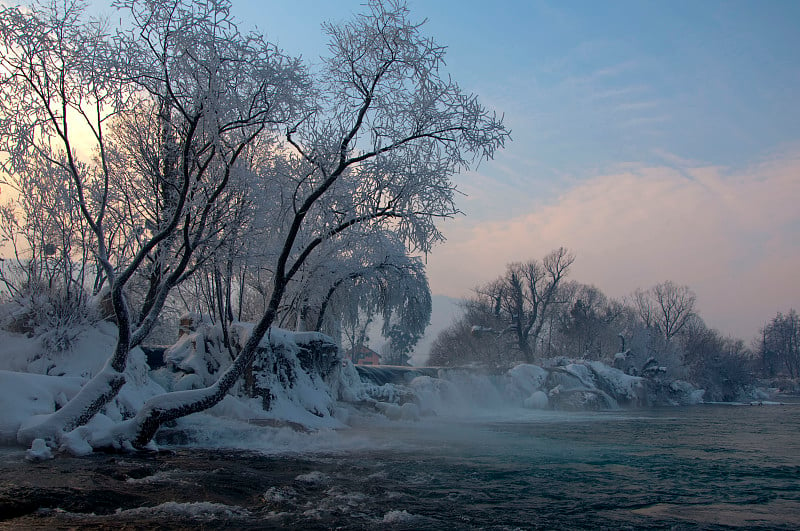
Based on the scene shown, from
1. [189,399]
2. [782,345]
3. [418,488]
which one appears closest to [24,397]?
[189,399]

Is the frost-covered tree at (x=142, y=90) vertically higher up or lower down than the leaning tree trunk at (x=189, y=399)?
higher up

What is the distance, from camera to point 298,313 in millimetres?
19672

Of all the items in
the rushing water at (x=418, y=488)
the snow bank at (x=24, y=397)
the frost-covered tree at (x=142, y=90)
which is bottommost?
the rushing water at (x=418, y=488)

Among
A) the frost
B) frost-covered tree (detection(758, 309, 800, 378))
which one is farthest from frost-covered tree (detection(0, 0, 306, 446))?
frost-covered tree (detection(758, 309, 800, 378))

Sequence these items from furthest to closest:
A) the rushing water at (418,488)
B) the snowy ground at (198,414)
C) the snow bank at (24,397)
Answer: the snowy ground at (198,414) → the snow bank at (24,397) → the rushing water at (418,488)

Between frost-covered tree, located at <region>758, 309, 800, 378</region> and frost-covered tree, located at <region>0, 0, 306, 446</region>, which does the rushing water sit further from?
frost-covered tree, located at <region>758, 309, 800, 378</region>

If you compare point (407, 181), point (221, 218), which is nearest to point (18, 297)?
point (221, 218)

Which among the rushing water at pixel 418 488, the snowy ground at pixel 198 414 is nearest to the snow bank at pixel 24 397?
the snowy ground at pixel 198 414

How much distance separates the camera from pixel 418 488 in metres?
7.59

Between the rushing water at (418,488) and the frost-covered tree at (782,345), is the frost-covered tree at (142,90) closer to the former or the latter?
the rushing water at (418,488)

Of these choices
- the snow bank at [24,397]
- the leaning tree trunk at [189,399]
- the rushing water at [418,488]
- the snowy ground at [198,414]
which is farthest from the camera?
the snowy ground at [198,414]

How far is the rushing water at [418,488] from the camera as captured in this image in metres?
5.79

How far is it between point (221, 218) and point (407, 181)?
14.4ft

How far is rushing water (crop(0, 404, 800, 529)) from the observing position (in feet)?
19.0
